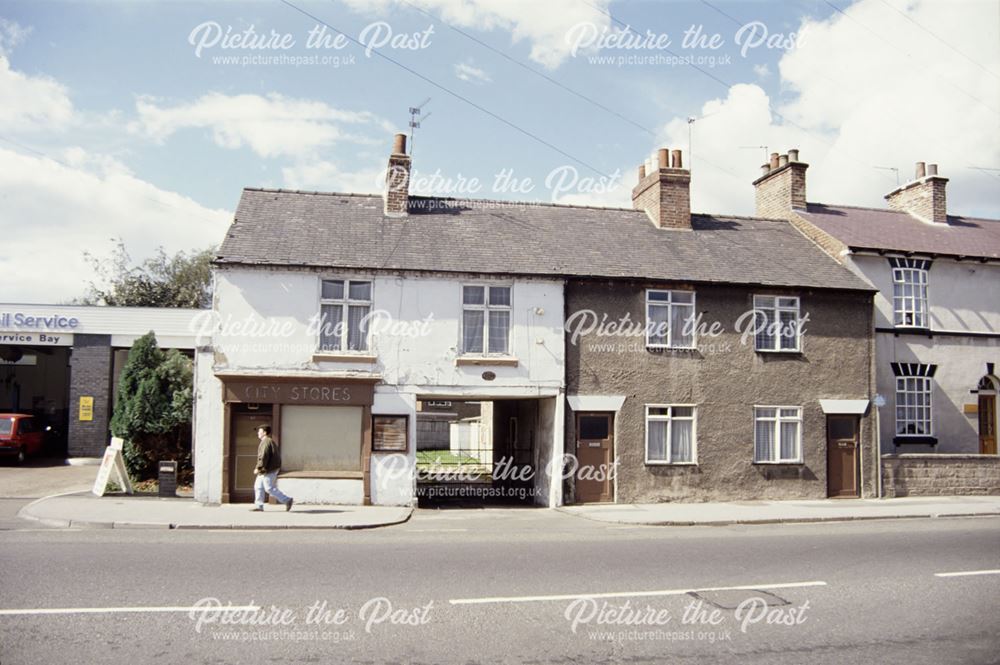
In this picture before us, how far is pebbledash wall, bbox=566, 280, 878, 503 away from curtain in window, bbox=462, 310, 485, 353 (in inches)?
88.7

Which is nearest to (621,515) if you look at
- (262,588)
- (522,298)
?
(522,298)

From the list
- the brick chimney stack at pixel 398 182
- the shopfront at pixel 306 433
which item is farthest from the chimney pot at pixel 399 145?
the shopfront at pixel 306 433

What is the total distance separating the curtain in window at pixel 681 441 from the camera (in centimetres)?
1991

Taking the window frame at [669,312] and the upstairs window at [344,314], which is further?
the window frame at [669,312]

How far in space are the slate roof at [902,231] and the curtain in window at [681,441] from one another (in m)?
7.41

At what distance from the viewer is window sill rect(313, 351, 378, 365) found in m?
18.3

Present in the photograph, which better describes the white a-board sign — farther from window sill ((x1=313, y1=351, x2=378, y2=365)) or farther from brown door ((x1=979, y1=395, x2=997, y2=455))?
brown door ((x1=979, y1=395, x2=997, y2=455))

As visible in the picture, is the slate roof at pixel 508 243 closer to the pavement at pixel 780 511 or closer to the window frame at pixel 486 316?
the window frame at pixel 486 316

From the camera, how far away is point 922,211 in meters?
26.9

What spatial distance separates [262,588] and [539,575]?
3260mm

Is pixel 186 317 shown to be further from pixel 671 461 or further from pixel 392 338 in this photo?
pixel 671 461

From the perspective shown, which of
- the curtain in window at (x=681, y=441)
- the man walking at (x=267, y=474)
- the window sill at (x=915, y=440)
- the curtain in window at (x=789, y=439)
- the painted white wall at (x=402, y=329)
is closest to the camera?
the man walking at (x=267, y=474)

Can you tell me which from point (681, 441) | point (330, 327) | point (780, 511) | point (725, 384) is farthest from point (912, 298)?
point (330, 327)

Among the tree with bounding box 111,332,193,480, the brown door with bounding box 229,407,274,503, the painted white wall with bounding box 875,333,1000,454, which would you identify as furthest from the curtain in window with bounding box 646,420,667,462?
the tree with bounding box 111,332,193,480
